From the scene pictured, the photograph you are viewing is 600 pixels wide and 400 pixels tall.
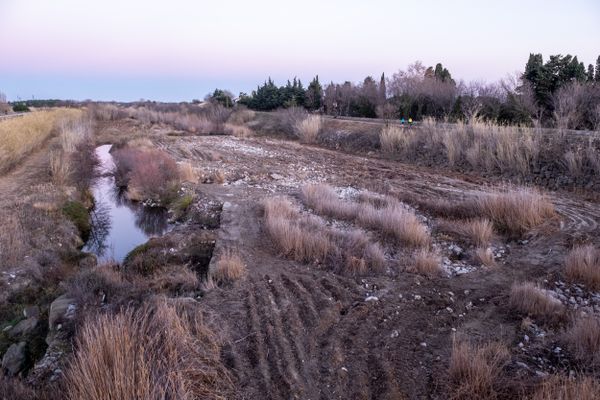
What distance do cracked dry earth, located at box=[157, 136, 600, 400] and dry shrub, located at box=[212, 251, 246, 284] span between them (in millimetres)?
194

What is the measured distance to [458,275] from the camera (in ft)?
22.7

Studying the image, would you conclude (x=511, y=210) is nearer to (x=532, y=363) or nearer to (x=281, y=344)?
(x=532, y=363)

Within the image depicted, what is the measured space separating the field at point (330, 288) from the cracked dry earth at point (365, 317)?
0.10 feet

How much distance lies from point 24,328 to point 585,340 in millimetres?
7511

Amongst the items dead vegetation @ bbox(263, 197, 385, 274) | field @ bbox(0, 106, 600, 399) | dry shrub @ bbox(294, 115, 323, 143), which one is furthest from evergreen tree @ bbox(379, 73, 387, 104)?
dead vegetation @ bbox(263, 197, 385, 274)

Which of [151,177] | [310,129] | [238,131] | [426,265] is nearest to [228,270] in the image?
[426,265]

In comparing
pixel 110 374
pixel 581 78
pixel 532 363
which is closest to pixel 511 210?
pixel 532 363

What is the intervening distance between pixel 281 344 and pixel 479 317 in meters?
2.79

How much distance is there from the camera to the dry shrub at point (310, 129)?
1089 inches

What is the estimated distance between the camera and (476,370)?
3789mm

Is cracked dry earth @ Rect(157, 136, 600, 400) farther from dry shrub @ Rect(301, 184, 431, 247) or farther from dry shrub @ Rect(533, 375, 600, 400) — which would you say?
dry shrub @ Rect(301, 184, 431, 247)

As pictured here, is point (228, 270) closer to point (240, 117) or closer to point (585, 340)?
point (585, 340)

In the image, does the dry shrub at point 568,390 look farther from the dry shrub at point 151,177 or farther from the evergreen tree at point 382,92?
the evergreen tree at point 382,92

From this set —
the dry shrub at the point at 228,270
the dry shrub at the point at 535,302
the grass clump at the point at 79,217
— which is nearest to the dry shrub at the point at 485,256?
the dry shrub at the point at 535,302
